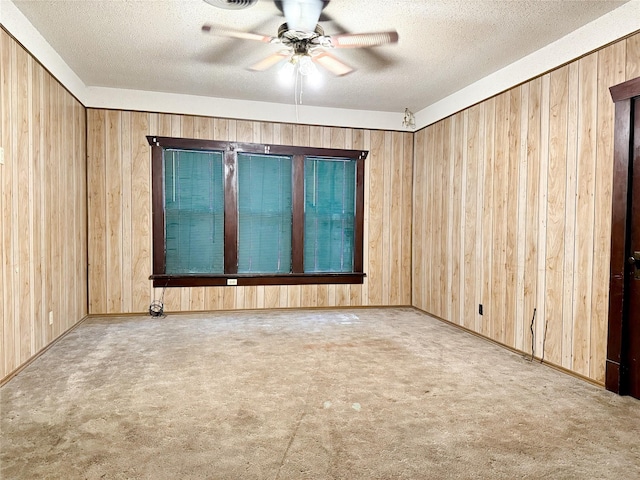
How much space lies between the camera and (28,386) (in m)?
2.94

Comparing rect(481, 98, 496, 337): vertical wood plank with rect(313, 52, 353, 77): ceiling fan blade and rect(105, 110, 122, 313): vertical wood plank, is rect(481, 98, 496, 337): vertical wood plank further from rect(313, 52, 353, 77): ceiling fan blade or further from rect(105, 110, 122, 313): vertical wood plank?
rect(105, 110, 122, 313): vertical wood plank

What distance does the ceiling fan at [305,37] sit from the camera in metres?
2.90

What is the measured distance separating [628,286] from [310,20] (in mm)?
2956

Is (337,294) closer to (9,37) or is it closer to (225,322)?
(225,322)

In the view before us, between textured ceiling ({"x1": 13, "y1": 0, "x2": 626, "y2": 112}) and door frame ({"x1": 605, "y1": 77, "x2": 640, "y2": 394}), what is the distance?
0.74 m

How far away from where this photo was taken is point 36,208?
141 inches

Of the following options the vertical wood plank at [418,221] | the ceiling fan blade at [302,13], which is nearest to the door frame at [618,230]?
the ceiling fan blade at [302,13]

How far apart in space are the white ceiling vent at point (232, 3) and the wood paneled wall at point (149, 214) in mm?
2539

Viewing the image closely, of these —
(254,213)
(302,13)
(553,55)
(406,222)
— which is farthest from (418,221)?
(302,13)

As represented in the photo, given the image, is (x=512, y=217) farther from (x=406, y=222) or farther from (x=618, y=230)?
(x=406, y=222)

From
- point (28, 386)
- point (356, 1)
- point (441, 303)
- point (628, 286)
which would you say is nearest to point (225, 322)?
point (28, 386)

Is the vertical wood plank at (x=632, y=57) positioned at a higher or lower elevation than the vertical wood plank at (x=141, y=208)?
higher

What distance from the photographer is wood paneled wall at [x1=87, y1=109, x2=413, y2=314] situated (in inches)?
202

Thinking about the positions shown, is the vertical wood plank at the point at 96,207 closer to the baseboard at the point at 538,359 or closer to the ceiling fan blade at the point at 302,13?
the ceiling fan blade at the point at 302,13
